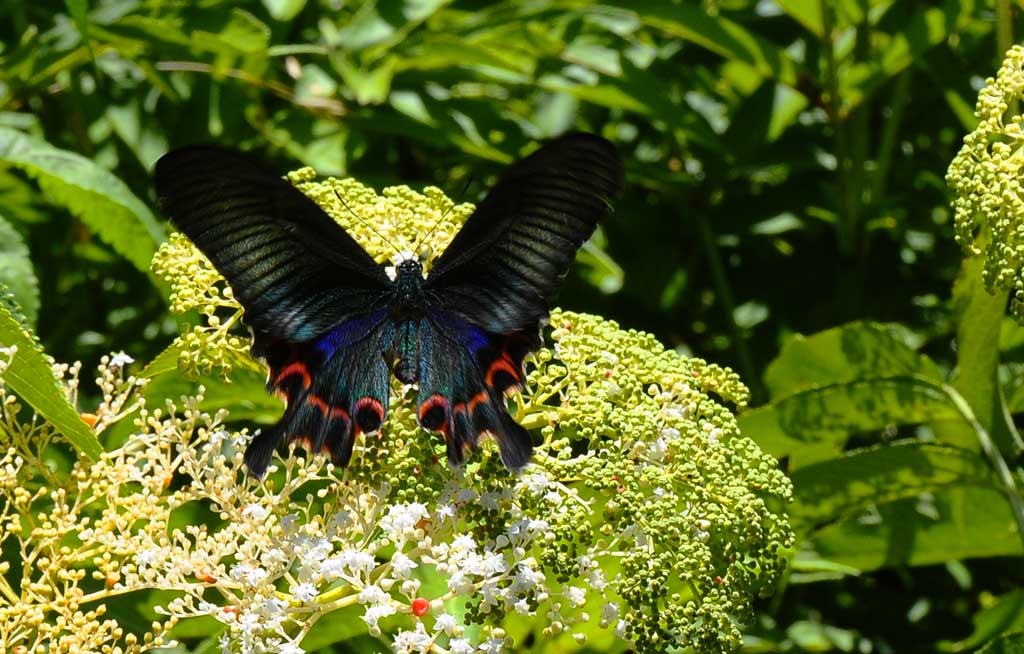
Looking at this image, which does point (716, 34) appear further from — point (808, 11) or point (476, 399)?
point (476, 399)

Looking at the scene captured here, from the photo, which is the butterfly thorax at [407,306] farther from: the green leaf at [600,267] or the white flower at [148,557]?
the green leaf at [600,267]

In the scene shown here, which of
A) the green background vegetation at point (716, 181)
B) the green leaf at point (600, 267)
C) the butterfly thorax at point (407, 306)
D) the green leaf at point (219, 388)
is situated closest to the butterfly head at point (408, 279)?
the butterfly thorax at point (407, 306)

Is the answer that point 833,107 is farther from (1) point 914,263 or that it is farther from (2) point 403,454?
(2) point 403,454

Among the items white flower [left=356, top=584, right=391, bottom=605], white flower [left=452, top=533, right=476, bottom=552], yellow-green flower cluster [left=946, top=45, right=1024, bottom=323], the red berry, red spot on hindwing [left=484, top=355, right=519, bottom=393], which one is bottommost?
the red berry

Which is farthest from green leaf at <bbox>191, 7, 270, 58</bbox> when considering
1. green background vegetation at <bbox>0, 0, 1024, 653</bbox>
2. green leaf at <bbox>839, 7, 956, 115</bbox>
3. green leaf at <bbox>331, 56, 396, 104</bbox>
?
green leaf at <bbox>839, 7, 956, 115</bbox>

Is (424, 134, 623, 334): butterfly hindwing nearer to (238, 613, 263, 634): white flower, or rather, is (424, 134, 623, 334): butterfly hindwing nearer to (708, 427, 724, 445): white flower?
(708, 427, 724, 445): white flower

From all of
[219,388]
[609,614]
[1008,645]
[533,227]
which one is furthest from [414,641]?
[1008,645]
